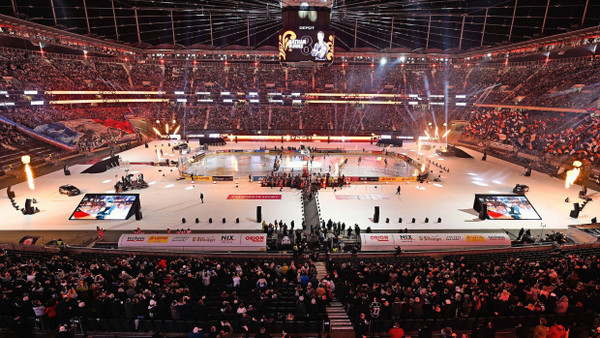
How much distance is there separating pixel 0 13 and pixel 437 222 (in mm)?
56788

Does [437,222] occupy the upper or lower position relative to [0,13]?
lower

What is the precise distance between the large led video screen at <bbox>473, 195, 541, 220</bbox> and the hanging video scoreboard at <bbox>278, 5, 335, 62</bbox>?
22.7 metres

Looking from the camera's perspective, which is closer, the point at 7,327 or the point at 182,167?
the point at 7,327

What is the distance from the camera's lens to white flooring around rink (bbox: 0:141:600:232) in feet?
80.3

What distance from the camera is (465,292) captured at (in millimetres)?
11273

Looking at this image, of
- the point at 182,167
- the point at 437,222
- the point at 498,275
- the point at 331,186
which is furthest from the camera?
the point at 182,167

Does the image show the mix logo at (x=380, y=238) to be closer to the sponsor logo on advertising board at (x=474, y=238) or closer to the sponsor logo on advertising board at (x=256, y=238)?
the sponsor logo on advertising board at (x=474, y=238)

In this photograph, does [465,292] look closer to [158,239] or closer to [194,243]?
[194,243]

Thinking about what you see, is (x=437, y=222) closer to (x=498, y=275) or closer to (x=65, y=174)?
(x=498, y=275)

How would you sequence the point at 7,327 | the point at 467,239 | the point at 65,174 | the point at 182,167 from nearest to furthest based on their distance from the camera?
the point at 7,327 < the point at 467,239 < the point at 65,174 < the point at 182,167

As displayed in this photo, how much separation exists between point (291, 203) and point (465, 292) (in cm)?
1865

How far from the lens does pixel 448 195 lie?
1232 inches

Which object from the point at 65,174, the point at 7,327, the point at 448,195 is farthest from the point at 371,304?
the point at 65,174

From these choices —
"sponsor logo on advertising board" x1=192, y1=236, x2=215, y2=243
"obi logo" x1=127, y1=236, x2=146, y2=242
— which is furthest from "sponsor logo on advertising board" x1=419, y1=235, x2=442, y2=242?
"obi logo" x1=127, y1=236, x2=146, y2=242
